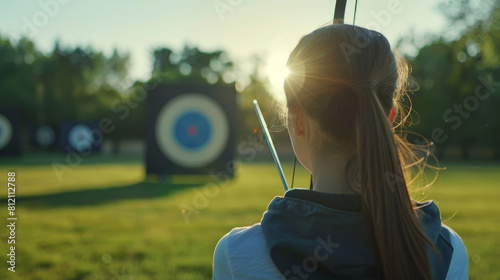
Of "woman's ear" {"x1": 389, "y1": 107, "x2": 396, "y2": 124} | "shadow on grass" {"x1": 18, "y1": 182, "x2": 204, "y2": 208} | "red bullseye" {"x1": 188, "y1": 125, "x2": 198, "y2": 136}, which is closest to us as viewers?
"woman's ear" {"x1": 389, "y1": 107, "x2": 396, "y2": 124}

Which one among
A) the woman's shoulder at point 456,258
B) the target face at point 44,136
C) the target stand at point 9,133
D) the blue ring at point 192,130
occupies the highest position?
the woman's shoulder at point 456,258

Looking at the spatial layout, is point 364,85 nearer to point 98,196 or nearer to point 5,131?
point 98,196

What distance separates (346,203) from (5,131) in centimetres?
1469

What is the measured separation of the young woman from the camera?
→ 1.60 ft

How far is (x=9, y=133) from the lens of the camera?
Answer: 1355cm

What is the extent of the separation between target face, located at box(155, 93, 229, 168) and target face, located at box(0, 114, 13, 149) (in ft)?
26.2

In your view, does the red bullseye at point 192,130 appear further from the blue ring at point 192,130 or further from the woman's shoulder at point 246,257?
the woman's shoulder at point 246,257

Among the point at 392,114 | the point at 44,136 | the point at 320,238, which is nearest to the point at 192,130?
the point at 392,114

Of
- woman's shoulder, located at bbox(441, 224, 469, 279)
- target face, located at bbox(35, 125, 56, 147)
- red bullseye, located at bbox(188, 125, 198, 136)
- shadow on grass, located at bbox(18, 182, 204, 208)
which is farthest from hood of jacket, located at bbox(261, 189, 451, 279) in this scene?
target face, located at bbox(35, 125, 56, 147)

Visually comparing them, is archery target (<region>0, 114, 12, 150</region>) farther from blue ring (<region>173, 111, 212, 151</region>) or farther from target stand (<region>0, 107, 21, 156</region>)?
blue ring (<region>173, 111, 212, 151</region>)

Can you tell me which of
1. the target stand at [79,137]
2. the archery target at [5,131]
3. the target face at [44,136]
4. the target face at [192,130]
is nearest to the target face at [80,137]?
the target stand at [79,137]

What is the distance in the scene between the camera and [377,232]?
1.58ft

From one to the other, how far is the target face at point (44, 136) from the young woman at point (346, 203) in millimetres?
20210

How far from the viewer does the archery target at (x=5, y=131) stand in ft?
43.9
